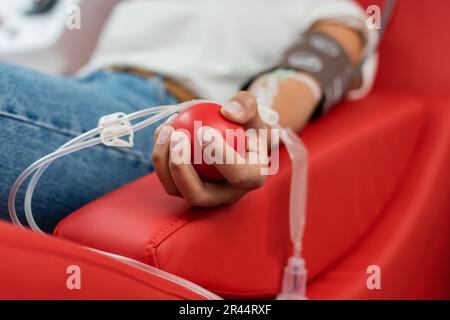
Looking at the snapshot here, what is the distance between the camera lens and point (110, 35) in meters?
0.90

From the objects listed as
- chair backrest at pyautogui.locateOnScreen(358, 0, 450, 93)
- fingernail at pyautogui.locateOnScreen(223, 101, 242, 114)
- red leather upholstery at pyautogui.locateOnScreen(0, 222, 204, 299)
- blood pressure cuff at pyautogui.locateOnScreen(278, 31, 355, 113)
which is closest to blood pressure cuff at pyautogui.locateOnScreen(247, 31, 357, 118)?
blood pressure cuff at pyautogui.locateOnScreen(278, 31, 355, 113)

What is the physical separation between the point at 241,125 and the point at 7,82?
258mm

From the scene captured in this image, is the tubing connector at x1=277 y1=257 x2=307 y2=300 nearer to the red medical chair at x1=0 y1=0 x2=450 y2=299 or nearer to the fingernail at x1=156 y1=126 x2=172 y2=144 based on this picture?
the red medical chair at x1=0 y1=0 x2=450 y2=299

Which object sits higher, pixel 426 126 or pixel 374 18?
pixel 374 18

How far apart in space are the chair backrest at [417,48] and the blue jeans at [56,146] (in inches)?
19.0

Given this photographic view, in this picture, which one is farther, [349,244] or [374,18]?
[374,18]

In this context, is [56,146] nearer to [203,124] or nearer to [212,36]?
[203,124]

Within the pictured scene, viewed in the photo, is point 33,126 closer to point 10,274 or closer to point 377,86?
point 10,274

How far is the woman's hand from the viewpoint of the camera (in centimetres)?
46

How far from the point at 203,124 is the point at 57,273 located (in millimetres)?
162

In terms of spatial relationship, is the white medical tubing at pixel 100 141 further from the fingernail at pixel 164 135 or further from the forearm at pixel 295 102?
the forearm at pixel 295 102

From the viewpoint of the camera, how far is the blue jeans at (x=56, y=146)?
56cm

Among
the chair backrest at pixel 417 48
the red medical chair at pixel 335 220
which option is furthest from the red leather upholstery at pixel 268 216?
the chair backrest at pixel 417 48
